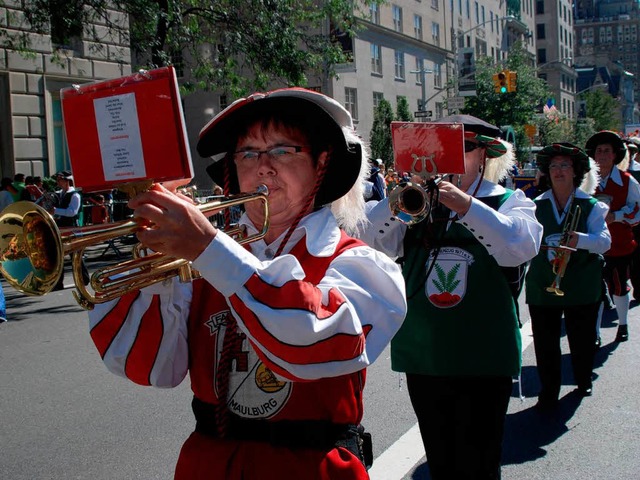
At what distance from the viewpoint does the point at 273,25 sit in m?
15.8

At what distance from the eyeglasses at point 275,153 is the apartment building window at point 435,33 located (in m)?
48.6

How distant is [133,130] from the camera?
165 centimetres

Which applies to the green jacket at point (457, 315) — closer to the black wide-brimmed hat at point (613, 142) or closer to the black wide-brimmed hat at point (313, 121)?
the black wide-brimmed hat at point (313, 121)

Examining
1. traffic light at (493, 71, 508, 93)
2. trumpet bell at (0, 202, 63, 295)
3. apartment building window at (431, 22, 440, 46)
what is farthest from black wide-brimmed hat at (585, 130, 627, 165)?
apartment building window at (431, 22, 440, 46)

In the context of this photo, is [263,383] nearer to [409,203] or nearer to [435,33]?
[409,203]

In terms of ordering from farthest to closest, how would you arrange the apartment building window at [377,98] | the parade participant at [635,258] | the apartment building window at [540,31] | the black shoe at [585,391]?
the apartment building window at [540,31] < the apartment building window at [377,98] < the parade participant at [635,258] < the black shoe at [585,391]

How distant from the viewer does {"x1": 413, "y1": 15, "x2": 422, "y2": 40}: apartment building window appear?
151 ft

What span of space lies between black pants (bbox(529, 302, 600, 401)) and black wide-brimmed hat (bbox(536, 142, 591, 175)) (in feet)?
3.52

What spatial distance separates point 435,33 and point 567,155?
150ft

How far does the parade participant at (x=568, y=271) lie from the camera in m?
5.40

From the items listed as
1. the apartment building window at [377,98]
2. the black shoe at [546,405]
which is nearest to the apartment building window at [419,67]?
the apartment building window at [377,98]

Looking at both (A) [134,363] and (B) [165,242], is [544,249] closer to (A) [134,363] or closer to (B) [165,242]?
(A) [134,363]

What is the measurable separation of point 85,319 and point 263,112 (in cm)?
711

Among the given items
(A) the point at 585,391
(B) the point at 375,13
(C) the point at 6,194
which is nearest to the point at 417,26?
(B) the point at 375,13
